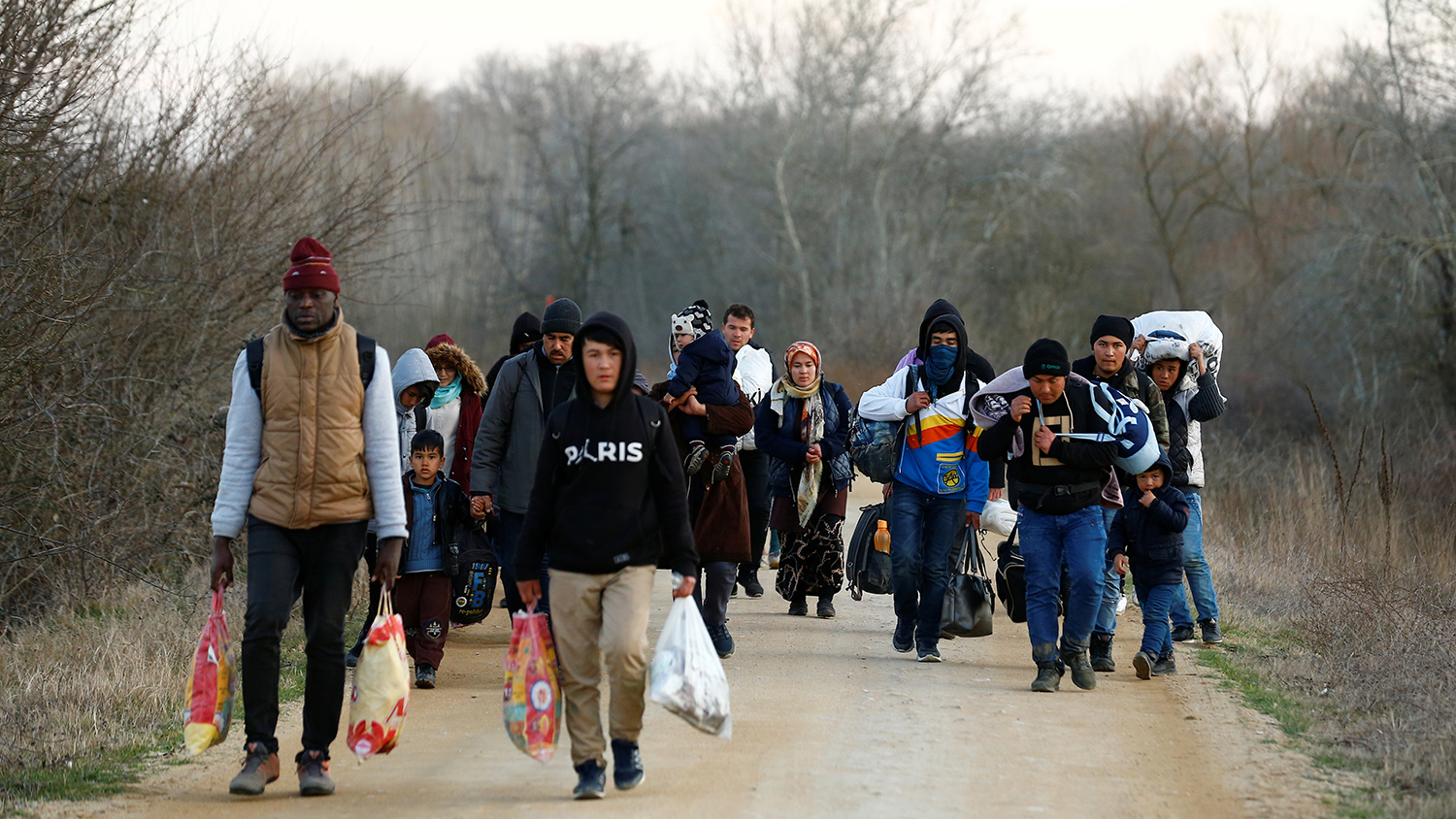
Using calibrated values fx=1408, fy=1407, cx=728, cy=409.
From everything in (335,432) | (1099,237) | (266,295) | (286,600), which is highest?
(1099,237)

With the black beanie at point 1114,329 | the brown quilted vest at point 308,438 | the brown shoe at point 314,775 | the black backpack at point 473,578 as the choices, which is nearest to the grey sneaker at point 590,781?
the brown shoe at point 314,775

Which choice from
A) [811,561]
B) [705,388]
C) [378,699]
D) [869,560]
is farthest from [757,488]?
[378,699]

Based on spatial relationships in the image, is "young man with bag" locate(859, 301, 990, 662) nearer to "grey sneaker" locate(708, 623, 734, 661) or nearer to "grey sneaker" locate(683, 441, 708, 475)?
"grey sneaker" locate(683, 441, 708, 475)

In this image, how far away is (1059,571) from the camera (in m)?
7.88

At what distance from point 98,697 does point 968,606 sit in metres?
4.94

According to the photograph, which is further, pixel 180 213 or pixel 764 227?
pixel 764 227

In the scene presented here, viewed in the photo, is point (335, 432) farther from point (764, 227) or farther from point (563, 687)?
point (764, 227)

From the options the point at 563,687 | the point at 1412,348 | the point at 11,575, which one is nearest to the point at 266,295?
the point at 11,575

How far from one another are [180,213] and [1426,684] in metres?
11.1

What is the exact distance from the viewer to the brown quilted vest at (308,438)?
5457 mm

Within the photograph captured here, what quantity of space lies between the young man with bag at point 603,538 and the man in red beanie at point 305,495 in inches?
26.3

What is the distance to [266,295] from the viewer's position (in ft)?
45.7

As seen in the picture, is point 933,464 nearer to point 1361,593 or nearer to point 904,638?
point 904,638

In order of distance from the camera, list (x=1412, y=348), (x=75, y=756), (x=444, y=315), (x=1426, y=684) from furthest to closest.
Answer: (x=444, y=315), (x=1412, y=348), (x=1426, y=684), (x=75, y=756)
